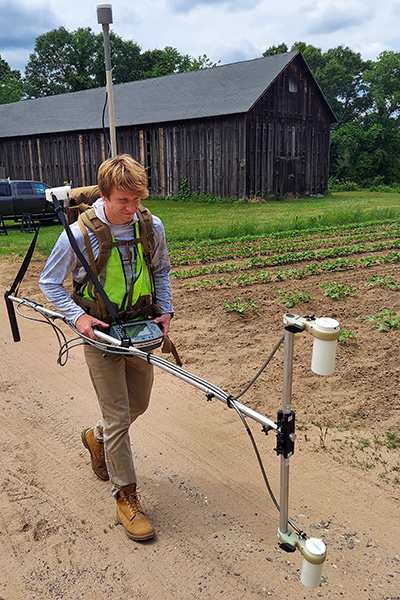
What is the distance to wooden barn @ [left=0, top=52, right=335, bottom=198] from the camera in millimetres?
26422

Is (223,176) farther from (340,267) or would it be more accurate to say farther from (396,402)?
(396,402)

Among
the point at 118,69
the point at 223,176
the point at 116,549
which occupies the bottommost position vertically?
the point at 116,549

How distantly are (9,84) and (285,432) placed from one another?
239 feet

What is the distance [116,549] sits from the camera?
311cm

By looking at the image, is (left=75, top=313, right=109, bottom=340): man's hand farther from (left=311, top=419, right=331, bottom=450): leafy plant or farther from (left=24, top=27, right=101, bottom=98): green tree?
(left=24, top=27, right=101, bottom=98): green tree

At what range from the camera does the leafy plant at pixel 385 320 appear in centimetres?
632

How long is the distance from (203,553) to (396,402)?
8.06ft

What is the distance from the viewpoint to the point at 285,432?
2.39m

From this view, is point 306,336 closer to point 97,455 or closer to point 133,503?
point 97,455

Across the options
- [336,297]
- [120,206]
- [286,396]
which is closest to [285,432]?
[286,396]

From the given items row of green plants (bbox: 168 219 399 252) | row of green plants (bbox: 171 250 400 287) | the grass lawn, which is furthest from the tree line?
row of green plants (bbox: 171 250 400 287)

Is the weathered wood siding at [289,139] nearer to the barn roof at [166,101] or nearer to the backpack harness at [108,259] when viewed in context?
the barn roof at [166,101]

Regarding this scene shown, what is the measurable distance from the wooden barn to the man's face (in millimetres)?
21100

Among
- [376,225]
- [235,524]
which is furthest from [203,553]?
[376,225]
